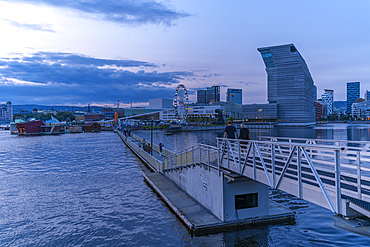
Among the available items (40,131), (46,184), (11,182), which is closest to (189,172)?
(46,184)

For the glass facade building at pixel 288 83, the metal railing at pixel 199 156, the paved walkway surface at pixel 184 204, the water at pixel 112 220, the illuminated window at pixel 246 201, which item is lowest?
the water at pixel 112 220

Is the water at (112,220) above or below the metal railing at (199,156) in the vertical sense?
below

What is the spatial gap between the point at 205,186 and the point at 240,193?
240 cm

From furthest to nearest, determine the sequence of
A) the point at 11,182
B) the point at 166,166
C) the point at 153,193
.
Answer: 1. the point at 11,182
2. the point at 166,166
3. the point at 153,193

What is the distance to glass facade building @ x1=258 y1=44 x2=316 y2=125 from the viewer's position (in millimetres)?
180125

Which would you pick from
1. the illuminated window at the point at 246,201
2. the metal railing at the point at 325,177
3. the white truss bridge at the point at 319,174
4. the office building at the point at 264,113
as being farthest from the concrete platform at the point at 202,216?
the office building at the point at 264,113

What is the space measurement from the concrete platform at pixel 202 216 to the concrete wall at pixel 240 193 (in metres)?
0.28

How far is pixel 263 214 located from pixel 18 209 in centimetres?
1625

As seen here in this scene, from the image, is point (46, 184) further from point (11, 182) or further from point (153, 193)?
point (153, 193)

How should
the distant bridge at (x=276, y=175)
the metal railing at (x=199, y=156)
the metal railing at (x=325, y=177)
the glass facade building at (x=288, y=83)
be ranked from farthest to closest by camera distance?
the glass facade building at (x=288, y=83) → the metal railing at (x=199, y=156) → the distant bridge at (x=276, y=175) → the metal railing at (x=325, y=177)

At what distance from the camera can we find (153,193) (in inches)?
808

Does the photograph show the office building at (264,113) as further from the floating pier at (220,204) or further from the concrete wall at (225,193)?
the concrete wall at (225,193)

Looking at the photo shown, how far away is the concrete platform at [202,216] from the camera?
12617 millimetres

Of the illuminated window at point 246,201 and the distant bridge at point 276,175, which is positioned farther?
the illuminated window at point 246,201
